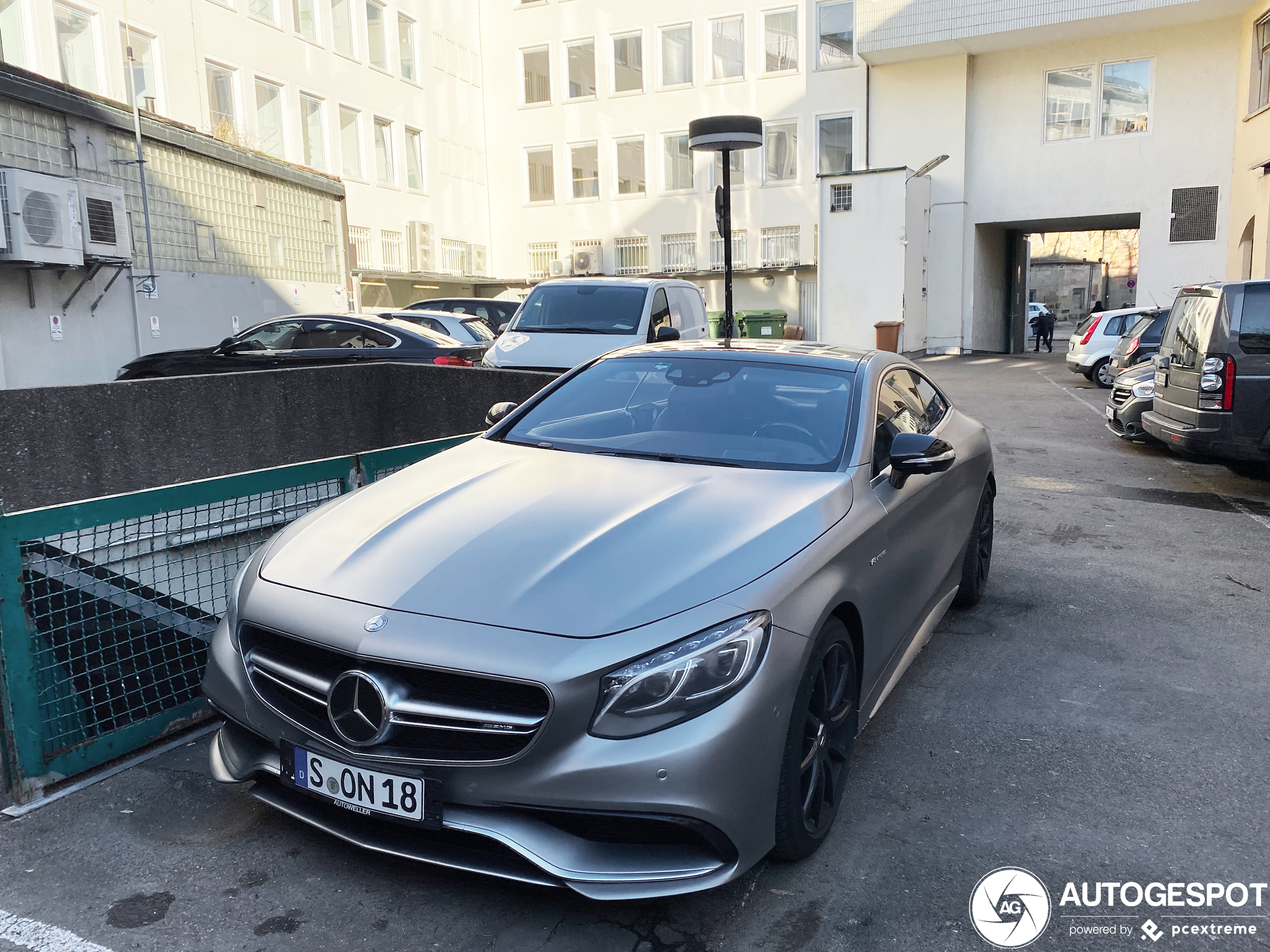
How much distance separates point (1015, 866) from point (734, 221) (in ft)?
111

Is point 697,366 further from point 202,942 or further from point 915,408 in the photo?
point 202,942

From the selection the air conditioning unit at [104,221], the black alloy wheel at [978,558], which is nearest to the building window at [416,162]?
the air conditioning unit at [104,221]

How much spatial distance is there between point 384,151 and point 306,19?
471 centimetres

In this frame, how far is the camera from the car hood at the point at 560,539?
9.10 ft

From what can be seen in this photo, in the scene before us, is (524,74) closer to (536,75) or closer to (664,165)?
(536,75)

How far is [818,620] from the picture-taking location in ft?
9.79

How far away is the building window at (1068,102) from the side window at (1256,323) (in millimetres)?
23260

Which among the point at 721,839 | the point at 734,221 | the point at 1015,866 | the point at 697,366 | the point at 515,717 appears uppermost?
the point at 734,221

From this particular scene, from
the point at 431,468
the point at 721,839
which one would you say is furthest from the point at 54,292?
the point at 721,839

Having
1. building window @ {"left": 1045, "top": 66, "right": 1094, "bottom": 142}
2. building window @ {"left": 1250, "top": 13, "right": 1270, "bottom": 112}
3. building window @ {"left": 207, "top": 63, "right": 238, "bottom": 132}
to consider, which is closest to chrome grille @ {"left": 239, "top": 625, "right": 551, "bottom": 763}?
building window @ {"left": 207, "top": 63, "right": 238, "bottom": 132}

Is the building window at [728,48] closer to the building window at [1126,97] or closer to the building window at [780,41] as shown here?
the building window at [780,41]

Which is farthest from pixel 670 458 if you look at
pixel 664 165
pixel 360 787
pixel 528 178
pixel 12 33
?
pixel 528 178

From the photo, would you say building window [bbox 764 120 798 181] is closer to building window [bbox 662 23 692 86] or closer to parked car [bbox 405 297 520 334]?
building window [bbox 662 23 692 86]

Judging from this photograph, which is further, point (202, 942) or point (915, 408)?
point (915, 408)
